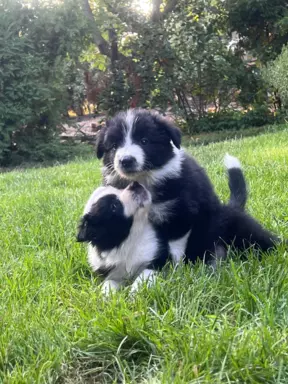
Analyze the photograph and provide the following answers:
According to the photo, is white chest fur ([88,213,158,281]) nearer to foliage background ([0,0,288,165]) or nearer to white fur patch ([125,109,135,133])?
white fur patch ([125,109,135,133])

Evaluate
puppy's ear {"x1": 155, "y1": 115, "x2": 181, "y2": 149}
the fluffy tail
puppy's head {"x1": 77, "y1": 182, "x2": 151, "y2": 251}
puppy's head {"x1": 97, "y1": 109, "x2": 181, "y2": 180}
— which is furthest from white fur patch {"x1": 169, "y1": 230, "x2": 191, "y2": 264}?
the fluffy tail

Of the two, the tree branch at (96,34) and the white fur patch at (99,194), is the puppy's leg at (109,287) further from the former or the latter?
the tree branch at (96,34)

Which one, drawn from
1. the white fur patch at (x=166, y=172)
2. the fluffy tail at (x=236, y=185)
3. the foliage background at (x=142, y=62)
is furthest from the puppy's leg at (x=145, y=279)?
the foliage background at (x=142, y=62)

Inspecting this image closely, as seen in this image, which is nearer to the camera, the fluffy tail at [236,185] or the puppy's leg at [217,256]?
the puppy's leg at [217,256]

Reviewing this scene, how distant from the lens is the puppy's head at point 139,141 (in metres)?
3.12

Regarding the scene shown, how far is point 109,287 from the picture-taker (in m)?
2.57

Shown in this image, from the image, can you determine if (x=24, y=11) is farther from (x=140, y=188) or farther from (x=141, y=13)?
(x=140, y=188)

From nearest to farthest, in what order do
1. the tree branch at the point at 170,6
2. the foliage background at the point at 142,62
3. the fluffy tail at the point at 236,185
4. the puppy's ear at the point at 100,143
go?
the puppy's ear at the point at 100,143
the fluffy tail at the point at 236,185
the foliage background at the point at 142,62
the tree branch at the point at 170,6

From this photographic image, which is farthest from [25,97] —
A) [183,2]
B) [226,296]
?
[226,296]

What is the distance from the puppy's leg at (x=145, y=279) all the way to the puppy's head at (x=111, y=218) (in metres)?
0.28

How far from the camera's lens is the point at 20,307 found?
7.80ft

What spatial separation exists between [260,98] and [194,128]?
1912 millimetres

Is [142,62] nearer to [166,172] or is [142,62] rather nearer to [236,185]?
[236,185]

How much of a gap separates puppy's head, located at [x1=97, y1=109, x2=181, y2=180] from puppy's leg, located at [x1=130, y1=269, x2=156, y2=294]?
0.64 metres
